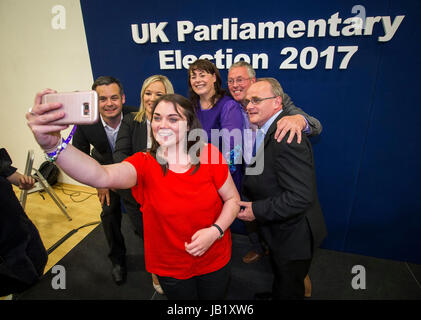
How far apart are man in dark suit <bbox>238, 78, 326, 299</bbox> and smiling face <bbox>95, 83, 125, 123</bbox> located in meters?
1.23

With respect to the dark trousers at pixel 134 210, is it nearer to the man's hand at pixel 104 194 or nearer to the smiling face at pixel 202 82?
the man's hand at pixel 104 194

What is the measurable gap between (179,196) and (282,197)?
26.3 inches

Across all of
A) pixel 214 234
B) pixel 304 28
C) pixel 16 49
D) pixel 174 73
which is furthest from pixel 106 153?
pixel 16 49

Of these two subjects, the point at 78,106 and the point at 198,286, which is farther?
the point at 198,286

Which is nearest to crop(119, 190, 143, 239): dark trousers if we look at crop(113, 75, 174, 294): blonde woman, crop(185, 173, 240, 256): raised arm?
crop(113, 75, 174, 294): blonde woman

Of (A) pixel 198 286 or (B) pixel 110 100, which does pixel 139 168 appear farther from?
(B) pixel 110 100

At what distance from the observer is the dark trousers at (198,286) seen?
1.50 m

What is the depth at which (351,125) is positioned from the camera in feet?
7.97

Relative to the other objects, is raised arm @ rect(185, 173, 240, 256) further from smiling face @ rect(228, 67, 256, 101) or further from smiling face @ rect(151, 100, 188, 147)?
smiling face @ rect(228, 67, 256, 101)

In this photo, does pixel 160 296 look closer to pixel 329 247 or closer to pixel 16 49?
pixel 329 247

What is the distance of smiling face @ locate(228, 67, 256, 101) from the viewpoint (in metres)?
2.31

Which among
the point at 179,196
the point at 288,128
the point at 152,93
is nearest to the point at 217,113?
the point at 152,93

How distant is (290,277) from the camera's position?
1.75 meters

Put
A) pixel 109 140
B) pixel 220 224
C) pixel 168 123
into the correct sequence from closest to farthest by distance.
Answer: pixel 168 123, pixel 220 224, pixel 109 140
